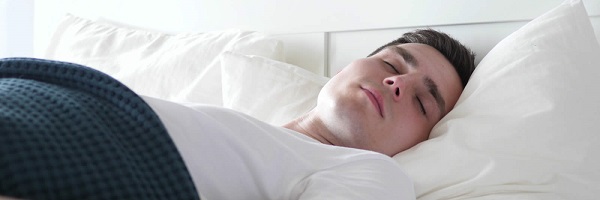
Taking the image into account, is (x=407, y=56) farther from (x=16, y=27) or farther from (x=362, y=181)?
(x=16, y=27)

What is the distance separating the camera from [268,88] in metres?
1.64

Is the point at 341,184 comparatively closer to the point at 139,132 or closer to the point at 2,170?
the point at 139,132

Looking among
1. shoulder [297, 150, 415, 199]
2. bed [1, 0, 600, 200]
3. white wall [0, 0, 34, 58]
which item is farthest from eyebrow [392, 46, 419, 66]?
white wall [0, 0, 34, 58]

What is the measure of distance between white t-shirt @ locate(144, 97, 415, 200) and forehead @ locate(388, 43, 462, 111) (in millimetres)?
338

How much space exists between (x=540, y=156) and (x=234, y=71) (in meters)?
0.70

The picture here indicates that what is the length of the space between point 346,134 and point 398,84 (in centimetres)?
13

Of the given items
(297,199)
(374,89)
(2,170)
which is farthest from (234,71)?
(2,170)

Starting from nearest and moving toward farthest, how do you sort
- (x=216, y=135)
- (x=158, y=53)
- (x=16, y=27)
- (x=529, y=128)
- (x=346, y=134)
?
(x=216, y=135) < (x=529, y=128) < (x=346, y=134) < (x=158, y=53) < (x=16, y=27)

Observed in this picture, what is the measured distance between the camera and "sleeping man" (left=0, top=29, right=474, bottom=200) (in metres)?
0.80

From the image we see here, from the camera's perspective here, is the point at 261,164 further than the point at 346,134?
No

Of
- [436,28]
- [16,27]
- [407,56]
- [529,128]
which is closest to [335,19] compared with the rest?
[436,28]

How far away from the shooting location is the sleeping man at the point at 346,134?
1060 mm

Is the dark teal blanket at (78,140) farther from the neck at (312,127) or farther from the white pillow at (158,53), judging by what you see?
the white pillow at (158,53)

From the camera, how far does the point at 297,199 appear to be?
1.11 m
